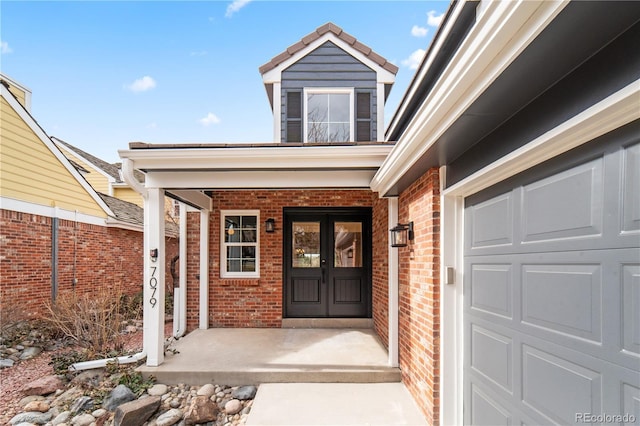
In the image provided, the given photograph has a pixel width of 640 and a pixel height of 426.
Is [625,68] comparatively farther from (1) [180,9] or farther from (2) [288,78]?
(2) [288,78]

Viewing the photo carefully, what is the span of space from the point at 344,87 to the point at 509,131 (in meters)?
5.97

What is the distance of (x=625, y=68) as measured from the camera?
4.01ft

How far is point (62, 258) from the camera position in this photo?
23.0 ft

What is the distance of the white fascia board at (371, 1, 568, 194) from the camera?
3.88ft

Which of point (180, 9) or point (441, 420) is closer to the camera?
point (441, 420)

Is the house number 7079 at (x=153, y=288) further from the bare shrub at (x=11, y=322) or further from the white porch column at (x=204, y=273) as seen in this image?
the bare shrub at (x=11, y=322)

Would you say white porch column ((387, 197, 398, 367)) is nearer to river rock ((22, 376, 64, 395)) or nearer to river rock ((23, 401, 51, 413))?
river rock ((23, 401, 51, 413))

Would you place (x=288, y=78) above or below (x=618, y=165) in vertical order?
above

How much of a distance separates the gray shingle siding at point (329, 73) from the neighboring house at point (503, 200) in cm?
257

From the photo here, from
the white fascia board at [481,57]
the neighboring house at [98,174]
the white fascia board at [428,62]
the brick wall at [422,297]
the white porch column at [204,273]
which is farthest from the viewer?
the neighboring house at [98,174]

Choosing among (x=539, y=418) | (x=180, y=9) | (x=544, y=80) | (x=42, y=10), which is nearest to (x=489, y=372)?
(x=539, y=418)

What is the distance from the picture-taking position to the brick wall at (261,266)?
620 centimetres

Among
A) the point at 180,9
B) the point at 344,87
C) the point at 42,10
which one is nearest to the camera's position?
the point at 180,9

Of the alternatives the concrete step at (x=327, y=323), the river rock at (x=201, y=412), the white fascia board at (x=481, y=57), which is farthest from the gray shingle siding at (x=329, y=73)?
the river rock at (x=201, y=412)
